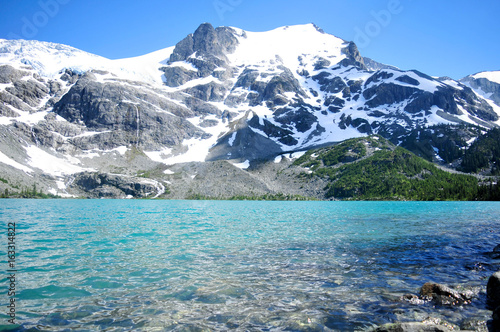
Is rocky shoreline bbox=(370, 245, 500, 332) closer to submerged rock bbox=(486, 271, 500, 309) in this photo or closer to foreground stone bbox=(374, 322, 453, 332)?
submerged rock bbox=(486, 271, 500, 309)

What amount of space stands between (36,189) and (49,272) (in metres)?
198

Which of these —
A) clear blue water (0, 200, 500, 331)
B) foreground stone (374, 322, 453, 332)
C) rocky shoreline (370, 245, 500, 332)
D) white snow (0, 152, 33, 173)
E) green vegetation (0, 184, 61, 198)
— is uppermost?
white snow (0, 152, 33, 173)

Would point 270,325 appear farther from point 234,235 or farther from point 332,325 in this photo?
point 234,235

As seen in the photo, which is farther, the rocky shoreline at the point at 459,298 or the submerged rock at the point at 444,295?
the submerged rock at the point at 444,295

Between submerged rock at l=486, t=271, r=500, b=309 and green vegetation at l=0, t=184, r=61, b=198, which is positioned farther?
green vegetation at l=0, t=184, r=61, b=198

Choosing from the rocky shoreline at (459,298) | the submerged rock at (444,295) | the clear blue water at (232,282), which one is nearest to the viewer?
the rocky shoreline at (459,298)

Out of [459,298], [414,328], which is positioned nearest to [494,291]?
[459,298]

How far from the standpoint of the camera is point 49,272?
52.5 ft

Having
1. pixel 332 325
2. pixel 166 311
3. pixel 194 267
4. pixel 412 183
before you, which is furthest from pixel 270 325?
pixel 412 183

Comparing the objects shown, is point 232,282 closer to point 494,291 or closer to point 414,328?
point 414,328

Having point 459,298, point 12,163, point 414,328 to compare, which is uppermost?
point 12,163

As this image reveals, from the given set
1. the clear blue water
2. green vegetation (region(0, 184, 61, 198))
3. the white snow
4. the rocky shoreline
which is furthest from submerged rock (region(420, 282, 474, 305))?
the white snow

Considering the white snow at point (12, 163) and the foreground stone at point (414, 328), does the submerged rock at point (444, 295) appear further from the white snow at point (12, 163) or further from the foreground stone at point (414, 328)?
the white snow at point (12, 163)

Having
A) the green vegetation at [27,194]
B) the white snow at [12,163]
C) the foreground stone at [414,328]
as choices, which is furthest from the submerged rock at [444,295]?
the white snow at [12,163]
